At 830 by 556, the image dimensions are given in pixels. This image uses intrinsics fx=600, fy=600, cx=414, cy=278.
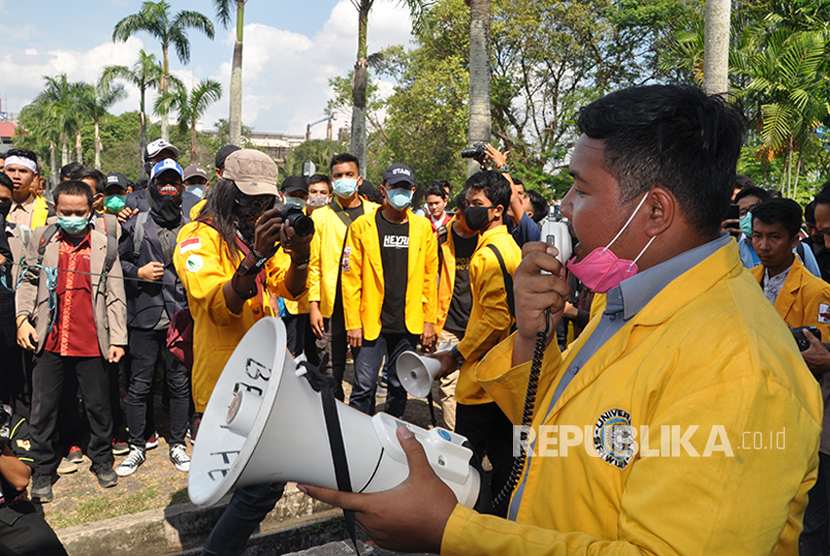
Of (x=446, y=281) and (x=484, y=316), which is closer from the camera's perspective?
(x=484, y=316)

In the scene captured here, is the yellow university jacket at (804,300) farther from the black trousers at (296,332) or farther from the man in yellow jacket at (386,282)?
the black trousers at (296,332)

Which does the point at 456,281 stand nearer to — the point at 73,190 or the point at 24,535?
the point at 73,190

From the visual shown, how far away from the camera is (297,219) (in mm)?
2955

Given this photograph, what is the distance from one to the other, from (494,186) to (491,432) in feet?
6.02

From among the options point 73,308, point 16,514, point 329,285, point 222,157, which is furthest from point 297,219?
point 222,157

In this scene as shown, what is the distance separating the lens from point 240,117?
65.0 ft

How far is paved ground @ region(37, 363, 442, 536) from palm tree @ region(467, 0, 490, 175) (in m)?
6.15

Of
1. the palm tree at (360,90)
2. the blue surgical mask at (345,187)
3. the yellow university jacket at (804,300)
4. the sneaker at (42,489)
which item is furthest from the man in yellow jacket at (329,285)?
the palm tree at (360,90)

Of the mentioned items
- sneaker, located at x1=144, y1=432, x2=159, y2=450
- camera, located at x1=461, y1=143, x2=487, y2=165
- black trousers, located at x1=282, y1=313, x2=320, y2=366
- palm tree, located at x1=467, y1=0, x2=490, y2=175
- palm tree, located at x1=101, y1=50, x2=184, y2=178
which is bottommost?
sneaker, located at x1=144, y1=432, x2=159, y2=450

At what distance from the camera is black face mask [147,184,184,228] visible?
4691 mm

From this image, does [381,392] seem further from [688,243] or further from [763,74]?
[763,74]

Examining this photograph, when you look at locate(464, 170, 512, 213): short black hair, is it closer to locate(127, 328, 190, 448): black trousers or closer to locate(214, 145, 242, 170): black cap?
locate(127, 328, 190, 448): black trousers

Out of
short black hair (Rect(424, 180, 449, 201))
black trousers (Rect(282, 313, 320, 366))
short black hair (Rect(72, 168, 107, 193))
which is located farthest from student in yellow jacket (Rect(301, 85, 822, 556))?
short black hair (Rect(424, 180, 449, 201))

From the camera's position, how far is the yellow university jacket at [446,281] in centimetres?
549
